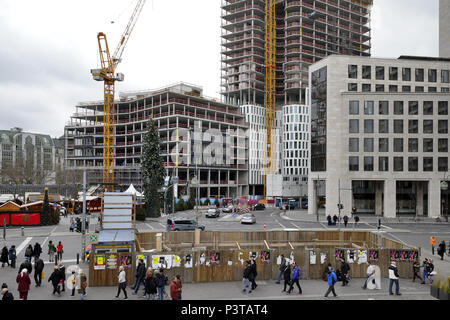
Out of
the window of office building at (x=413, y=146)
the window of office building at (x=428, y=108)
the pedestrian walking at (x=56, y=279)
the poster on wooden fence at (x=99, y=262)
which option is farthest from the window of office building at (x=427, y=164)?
the pedestrian walking at (x=56, y=279)

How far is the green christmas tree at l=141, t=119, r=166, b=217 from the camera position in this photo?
58.2m

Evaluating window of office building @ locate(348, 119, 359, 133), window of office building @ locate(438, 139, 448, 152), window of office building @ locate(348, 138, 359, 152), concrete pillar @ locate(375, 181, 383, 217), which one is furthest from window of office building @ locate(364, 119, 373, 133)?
window of office building @ locate(438, 139, 448, 152)

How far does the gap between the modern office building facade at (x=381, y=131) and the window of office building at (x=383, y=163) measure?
0.15m

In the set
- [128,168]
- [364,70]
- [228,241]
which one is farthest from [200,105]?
[228,241]

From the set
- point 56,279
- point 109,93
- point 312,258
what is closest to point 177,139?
point 109,93

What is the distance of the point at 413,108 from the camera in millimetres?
61062

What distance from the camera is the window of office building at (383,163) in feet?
198

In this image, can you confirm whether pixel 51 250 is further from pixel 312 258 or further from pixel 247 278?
pixel 312 258

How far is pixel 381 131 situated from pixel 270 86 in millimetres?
72824

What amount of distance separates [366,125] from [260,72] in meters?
76.2

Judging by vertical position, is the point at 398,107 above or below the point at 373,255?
above

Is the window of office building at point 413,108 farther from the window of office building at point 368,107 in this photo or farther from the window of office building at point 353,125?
Answer: the window of office building at point 353,125

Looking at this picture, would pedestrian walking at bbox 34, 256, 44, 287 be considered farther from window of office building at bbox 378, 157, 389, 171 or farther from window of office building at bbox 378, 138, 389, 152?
window of office building at bbox 378, 138, 389, 152

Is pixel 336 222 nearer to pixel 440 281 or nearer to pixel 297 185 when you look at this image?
pixel 440 281
